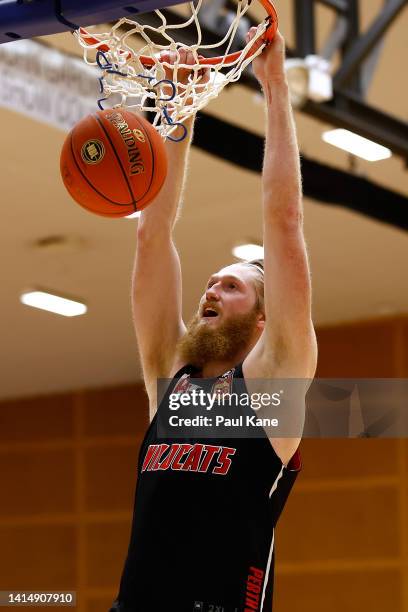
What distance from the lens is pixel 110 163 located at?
3396 mm

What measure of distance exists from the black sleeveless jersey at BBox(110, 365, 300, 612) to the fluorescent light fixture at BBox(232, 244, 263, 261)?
5332 millimetres

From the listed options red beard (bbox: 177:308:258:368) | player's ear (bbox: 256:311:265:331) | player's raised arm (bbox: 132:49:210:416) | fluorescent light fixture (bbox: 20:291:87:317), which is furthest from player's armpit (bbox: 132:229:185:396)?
fluorescent light fixture (bbox: 20:291:87:317)

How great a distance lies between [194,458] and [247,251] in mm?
5587

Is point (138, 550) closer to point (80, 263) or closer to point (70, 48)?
point (70, 48)

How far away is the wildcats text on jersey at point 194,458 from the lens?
339 cm

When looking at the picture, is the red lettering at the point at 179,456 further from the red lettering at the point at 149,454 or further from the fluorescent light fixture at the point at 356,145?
the fluorescent light fixture at the point at 356,145

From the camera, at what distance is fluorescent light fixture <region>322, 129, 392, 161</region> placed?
6.83 m

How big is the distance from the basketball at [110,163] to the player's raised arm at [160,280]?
456 millimetres

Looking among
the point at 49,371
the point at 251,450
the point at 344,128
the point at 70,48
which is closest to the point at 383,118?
the point at 344,128

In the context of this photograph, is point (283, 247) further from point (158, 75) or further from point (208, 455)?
point (158, 75)

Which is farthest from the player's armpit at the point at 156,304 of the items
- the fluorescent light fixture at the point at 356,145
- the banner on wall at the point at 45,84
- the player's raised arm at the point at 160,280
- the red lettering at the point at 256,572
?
the fluorescent light fixture at the point at 356,145

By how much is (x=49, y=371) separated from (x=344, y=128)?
592cm

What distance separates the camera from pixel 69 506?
11.7 m

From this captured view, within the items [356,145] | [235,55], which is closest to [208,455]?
[235,55]
